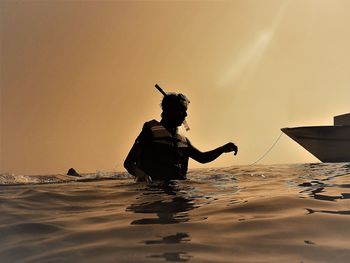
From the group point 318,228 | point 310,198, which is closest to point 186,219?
point 318,228

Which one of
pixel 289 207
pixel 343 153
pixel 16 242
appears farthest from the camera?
pixel 343 153

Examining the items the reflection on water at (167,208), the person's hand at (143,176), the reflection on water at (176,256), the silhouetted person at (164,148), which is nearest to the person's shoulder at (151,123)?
the silhouetted person at (164,148)

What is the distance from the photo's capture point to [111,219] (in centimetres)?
379

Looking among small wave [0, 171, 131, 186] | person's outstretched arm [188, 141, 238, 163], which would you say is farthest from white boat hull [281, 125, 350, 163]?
person's outstretched arm [188, 141, 238, 163]

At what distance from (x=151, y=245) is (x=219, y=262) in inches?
22.1

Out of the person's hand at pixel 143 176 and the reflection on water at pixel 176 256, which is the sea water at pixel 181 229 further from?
the person's hand at pixel 143 176

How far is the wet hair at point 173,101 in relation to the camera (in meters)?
7.07

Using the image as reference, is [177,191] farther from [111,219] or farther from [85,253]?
[85,253]

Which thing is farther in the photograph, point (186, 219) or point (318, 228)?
point (186, 219)

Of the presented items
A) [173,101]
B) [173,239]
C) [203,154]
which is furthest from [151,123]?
[173,239]

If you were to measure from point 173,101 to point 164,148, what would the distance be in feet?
2.86

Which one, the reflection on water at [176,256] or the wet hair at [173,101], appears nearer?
the reflection on water at [176,256]

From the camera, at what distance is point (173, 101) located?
23.3 feet

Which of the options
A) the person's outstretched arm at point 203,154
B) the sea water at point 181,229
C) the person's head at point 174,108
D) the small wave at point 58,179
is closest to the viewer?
the sea water at point 181,229
